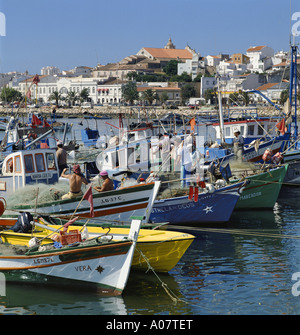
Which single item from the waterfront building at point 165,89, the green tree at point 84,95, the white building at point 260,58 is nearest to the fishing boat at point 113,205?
the waterfront building at point 165,89

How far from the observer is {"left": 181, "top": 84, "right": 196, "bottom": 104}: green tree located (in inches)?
6545

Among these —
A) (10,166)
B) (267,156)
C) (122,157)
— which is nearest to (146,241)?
(10,166)

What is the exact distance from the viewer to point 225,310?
12359 mm

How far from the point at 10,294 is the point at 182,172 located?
9448 mm

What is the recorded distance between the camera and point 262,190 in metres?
22.6

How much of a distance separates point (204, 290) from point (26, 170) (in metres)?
7.26

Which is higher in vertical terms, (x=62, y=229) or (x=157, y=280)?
(x=62, y=229)

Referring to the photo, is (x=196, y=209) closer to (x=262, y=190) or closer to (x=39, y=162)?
(x=262, y=190)

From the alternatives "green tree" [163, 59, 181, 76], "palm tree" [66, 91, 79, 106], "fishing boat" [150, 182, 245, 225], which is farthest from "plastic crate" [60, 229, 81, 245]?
"green tree" [163, 59, 181, 76]

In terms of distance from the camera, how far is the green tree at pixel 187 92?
166250 millimetres

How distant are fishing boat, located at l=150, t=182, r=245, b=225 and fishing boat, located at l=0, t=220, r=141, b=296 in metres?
6.38
